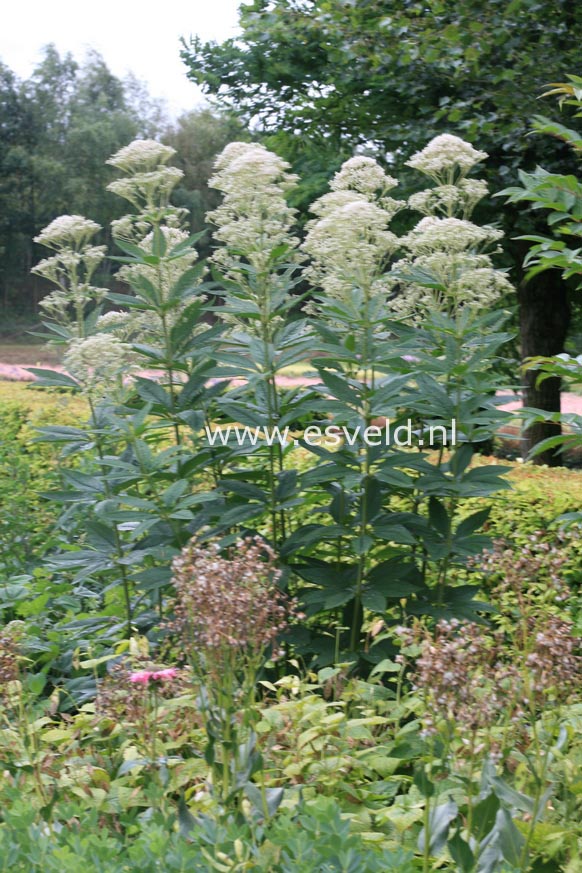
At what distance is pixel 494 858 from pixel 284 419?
1739 mm

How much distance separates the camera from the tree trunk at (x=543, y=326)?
27.3 ft

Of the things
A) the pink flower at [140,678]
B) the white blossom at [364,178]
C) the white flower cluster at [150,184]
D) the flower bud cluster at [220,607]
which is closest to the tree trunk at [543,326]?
the white blossom at [364,178]

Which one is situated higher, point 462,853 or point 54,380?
point 54,380

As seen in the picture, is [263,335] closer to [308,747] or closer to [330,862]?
[308,747]

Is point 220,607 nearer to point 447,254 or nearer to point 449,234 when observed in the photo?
point 449,234

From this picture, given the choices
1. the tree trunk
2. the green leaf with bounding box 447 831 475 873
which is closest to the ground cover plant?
the green leaf with bounding box 447 831 475 873

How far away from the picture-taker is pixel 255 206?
322cm

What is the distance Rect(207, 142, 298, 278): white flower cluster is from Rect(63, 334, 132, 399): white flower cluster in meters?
0.50

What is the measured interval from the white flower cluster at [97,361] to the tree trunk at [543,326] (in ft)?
18.6

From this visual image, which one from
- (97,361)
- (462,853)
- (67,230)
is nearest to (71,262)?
(67,230)

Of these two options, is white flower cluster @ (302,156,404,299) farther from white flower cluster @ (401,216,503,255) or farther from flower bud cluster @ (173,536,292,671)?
flower bud cluster @ (173,536,292,671)

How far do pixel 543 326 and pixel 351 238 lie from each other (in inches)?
234

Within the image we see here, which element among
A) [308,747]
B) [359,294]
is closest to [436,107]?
[359,294]

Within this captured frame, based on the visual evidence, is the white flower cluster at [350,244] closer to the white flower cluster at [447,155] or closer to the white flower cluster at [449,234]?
the white flower cluster at [449,234]
